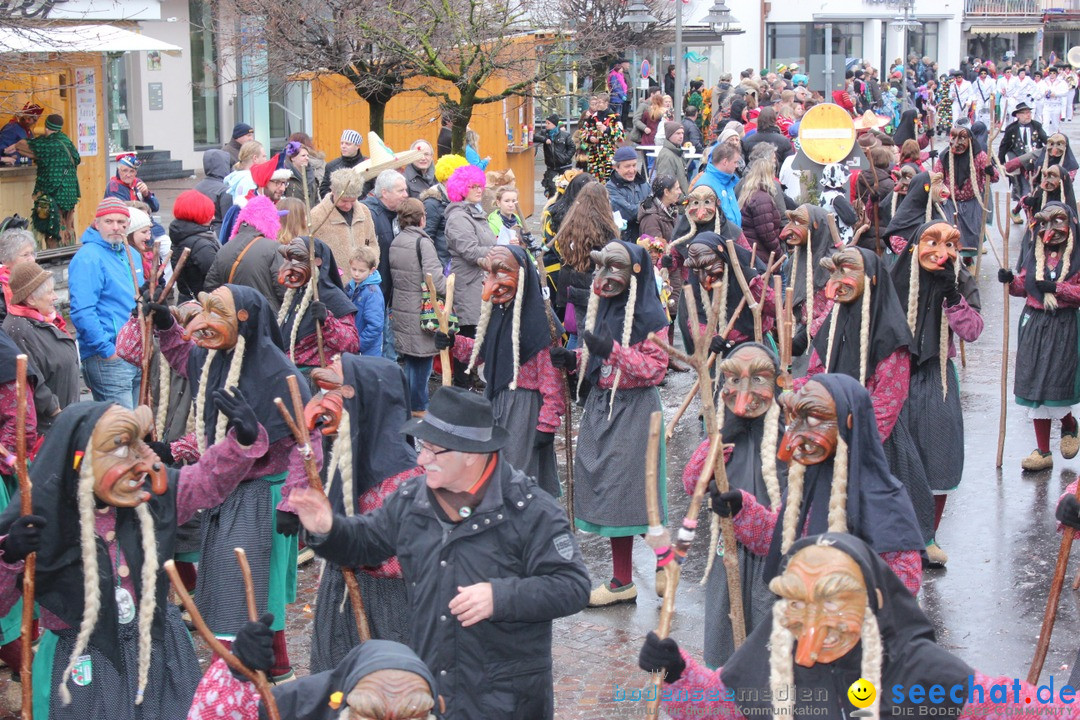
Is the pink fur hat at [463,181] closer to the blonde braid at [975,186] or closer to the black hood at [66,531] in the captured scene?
the blonde braid at [975,186]

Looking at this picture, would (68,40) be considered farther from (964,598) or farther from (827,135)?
(964,598)

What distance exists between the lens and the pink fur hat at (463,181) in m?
11.5

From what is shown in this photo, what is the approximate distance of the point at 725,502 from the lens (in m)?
5.02

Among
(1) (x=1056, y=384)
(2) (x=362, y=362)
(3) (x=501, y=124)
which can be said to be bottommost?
(1) (x=1056, y=384)

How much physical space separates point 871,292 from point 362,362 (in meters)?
2.81

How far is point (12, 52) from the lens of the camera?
1284 cm

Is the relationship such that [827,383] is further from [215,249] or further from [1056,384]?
[215,249]

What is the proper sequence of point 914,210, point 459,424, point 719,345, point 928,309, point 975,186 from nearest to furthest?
point 459,424, point 928,309, point 719,345, point 914,210, point 975,186

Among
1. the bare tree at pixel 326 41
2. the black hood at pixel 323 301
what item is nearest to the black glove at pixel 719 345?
the black hood at pixel 323 301

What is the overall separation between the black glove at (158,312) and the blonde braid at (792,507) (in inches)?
144

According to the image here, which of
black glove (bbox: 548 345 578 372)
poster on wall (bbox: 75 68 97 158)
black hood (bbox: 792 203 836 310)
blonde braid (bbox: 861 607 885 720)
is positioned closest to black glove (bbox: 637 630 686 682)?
blonde braid (bbox: 861 607 885 720)

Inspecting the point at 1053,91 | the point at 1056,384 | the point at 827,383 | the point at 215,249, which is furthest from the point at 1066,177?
the point at 1053,91

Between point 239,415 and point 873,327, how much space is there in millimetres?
3356

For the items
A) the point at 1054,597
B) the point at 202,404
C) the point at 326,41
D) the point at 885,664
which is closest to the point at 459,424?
the point at 885,664
